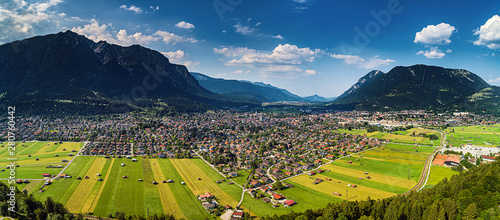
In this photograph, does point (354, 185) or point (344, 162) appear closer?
point (354, 185)

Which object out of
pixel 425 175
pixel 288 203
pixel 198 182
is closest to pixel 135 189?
pixel 198 182

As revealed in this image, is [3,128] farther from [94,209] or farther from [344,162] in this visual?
[344,162]

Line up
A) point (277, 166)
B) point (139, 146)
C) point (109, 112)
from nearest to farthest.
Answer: point (277, 166) < point (139, 146) < point (109, 112)

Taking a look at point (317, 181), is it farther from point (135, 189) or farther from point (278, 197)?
point (135, 189)

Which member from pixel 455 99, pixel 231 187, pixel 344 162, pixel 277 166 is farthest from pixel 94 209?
pixel 455 99

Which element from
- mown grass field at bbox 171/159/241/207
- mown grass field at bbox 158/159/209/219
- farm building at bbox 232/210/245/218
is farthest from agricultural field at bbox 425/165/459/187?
mown grass field at bbox 158/159/209/219

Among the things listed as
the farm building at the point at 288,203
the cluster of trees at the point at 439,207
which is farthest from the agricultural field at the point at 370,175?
Answer: the cluster of trees at the point at 439,207
